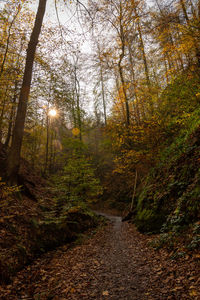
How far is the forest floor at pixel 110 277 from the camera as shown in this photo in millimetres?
3061

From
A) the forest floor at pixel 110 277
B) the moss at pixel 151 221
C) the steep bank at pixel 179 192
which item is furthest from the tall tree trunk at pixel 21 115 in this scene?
the steep bank at pixel 179 192

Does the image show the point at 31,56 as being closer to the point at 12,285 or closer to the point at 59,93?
the point at 59,93

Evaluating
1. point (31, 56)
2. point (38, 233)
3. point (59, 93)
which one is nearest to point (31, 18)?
point (31, 56)

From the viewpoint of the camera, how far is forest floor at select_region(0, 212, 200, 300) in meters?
3.06

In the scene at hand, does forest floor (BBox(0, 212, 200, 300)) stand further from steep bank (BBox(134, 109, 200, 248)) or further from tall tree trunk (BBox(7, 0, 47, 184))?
tall tree trunk (BBox(7, 0, 47, 184))

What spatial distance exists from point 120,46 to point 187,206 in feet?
42.9

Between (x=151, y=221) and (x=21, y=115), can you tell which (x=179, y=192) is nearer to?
(x=151, y=221)

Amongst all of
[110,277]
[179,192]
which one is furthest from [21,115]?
[179,192]

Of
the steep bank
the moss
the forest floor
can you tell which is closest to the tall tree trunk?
the forest floor

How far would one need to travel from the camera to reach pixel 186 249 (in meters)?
3.79

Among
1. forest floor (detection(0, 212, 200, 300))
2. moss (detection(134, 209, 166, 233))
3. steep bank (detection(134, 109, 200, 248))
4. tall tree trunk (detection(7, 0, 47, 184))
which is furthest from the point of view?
tall tree trunk (detection(7, 0, 47, 184))

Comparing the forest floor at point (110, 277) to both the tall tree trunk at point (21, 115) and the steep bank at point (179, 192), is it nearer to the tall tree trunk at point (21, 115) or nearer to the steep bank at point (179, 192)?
the steep bank at point (179, 192)

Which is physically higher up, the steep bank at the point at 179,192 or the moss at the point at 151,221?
the steep bank at the point at 179,192

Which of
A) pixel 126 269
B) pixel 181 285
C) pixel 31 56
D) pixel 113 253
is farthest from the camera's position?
pixel 31 56
